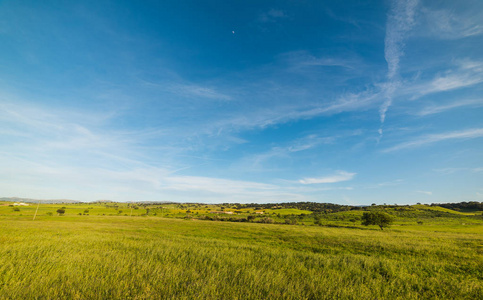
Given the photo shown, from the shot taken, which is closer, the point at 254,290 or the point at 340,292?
the point at 254,290

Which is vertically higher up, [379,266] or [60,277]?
[60,277]

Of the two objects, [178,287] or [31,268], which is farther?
[31,268]

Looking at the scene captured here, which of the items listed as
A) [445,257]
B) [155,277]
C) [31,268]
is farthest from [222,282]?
[445,257]

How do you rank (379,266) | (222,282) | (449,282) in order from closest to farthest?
(222,282), (449,282), (379,266)

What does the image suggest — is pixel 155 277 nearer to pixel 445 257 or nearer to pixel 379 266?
pixel 379 266

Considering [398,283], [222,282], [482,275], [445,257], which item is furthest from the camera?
[445,257]

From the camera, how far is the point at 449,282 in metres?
10.1

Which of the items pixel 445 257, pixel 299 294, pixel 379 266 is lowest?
pixel 445 257

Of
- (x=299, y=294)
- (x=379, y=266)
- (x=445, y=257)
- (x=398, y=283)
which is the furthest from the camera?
(x=445, y=257)

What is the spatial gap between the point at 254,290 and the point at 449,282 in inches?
446

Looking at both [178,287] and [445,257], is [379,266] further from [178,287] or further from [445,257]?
[445,257]

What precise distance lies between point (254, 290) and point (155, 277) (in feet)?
9.91

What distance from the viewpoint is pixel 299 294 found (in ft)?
18.1

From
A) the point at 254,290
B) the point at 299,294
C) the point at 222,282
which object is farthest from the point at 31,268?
the point at 299,294
